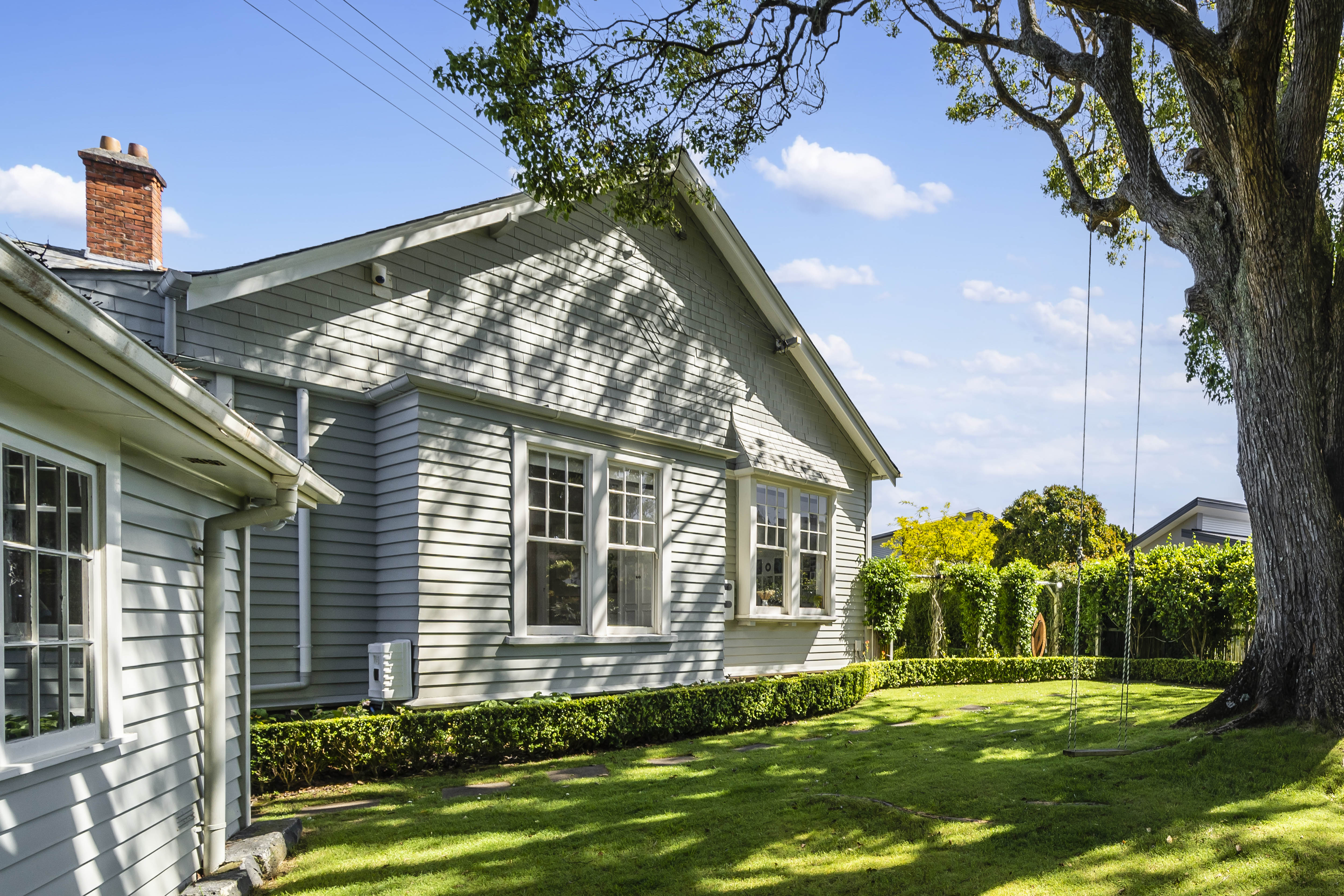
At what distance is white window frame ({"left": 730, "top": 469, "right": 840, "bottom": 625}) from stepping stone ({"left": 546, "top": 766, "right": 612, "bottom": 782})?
4.83 m

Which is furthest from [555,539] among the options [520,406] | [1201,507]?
[1201,507]

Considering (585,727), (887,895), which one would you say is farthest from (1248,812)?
(585,727)

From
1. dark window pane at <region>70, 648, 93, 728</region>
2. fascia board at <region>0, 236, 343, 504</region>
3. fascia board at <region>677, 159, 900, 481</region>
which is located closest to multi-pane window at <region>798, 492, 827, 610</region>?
fascia board at <region>677, 159, 900, 481</region>

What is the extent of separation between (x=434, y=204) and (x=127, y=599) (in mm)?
6861

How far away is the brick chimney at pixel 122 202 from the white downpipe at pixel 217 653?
638cm

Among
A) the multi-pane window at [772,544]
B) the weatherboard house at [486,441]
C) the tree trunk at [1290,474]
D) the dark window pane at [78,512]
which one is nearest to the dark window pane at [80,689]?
the dark window pane at [78,512]

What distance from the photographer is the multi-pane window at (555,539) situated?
995 cm

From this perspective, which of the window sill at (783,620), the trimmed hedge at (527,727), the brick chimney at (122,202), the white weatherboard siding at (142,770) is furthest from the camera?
the window sill at (783,620)

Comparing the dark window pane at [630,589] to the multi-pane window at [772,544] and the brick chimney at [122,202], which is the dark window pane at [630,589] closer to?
the multi-pane window at [772,544]

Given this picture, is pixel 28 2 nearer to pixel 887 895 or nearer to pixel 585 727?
pixel 585 727

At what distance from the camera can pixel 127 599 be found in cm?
426

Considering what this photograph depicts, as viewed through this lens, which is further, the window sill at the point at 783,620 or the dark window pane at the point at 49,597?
the window sill at the point at 783,620

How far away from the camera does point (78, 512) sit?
12.6 feet

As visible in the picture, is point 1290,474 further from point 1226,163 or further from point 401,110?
point 401,110
